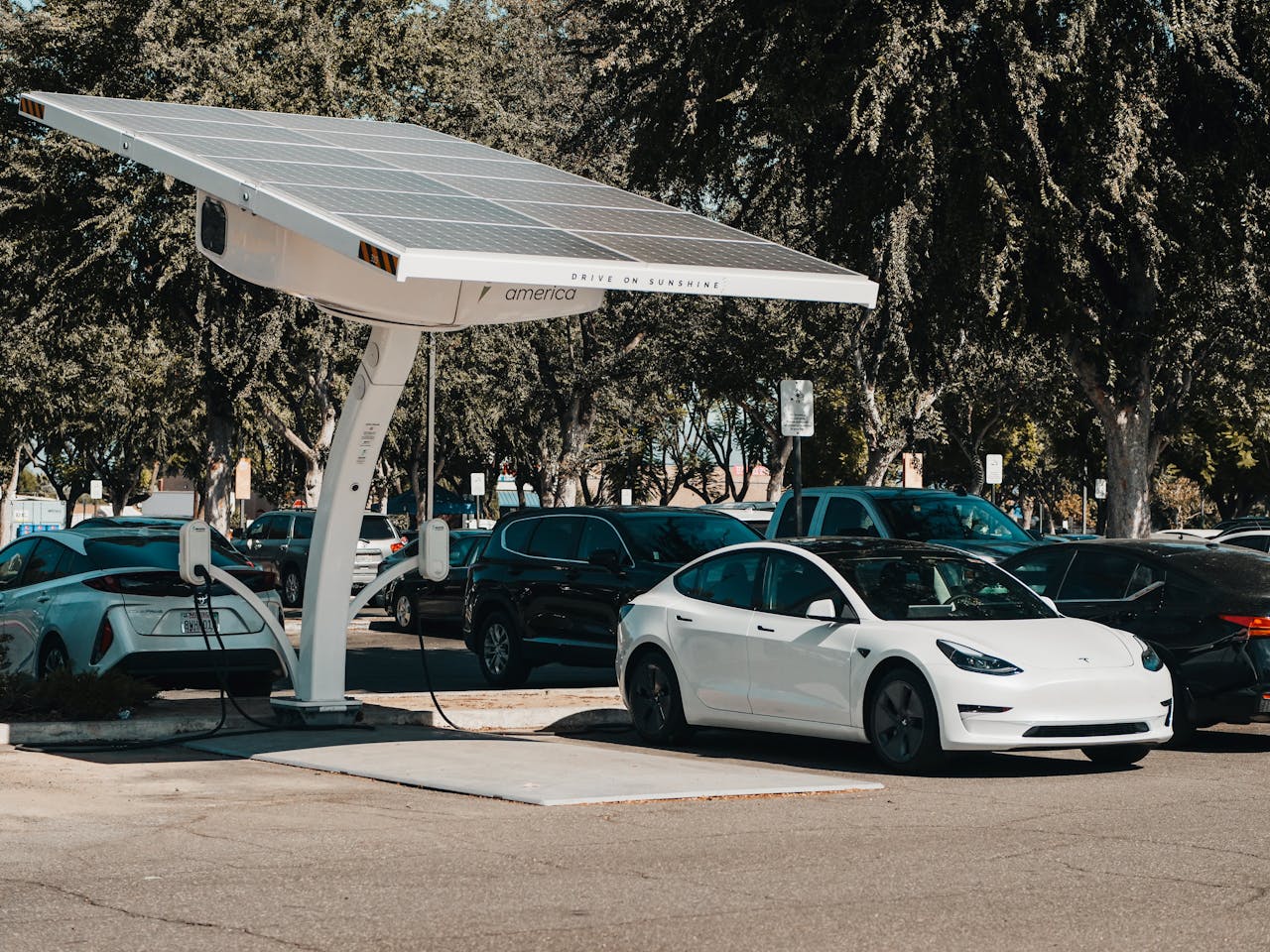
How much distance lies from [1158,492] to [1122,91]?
305 ft

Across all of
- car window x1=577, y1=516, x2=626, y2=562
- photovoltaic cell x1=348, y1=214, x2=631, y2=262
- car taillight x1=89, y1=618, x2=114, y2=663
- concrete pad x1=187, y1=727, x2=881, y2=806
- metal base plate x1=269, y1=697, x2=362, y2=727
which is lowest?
concrete pad x1=187, y1=727, x2=881, y2=806

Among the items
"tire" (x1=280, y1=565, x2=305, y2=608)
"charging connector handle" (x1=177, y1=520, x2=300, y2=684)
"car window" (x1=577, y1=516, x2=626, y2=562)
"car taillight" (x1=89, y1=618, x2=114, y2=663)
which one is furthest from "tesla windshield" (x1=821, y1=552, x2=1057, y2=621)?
"tire" (x1=280, y1=565, x2=305, y2=608)

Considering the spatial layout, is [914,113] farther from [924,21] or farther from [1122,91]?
[1122,91]

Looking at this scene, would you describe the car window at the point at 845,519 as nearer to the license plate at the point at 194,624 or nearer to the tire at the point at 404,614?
the license plate at the point at 194,624

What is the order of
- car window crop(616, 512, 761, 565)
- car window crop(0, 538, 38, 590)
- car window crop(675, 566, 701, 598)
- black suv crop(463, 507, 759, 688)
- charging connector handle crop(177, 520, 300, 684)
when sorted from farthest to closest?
1. car window crop(616, 512, 761, 565)
2. black suv crop(463, 507, 759, 688)
3. car window crop(0, 538, 38, 590)
4. car window crop(675, 566, 701, 598)
5. charging connector handle crop(177, 520, 300, 684)

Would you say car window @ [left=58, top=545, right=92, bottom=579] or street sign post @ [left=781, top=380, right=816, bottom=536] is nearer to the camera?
car window @ [left=58, top=545, right=92, bottom=579]

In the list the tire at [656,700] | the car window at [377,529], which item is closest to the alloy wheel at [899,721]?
the tire at [656,700]

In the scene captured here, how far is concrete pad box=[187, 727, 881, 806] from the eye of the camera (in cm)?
1062

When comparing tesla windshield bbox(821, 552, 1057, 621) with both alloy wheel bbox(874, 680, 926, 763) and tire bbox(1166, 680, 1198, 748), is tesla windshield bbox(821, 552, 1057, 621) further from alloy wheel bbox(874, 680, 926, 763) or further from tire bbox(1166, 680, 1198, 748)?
tire bbox(1166, 680, 1198, 748)

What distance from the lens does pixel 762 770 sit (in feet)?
38.5

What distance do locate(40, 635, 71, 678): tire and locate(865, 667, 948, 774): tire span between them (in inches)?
264

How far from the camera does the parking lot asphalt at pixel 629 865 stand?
679cm

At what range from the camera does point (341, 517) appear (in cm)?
1381

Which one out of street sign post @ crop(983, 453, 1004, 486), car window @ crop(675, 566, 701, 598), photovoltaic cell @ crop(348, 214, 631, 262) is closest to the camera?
photovoltaic cell @ crop(348, 214, 631, 262)
